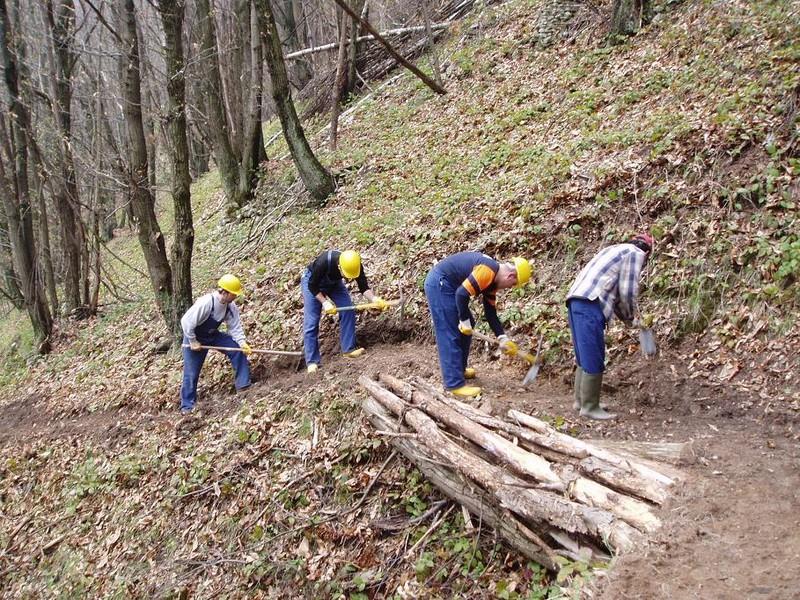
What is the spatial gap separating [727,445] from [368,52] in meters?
15.9

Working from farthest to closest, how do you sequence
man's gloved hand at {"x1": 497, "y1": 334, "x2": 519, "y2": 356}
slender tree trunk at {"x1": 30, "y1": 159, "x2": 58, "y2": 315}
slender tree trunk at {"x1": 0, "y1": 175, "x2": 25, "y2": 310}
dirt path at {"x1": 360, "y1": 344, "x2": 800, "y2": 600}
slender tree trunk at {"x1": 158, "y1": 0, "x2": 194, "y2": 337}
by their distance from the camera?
slender tree trunk at {"x1": 0, "y1": 175, "x2": 25, "y2": 310}
slender tree trunk at {"x1": 30, "y1": 159, "x2": 58, "y2": 315}
slender tree trunk at {"x1": 158, "y1": 0, "x2": 194, "y2": 337}
man's gloved hand at {"x1": 497, "y1": 334, "x2": 519, "y2": 356}
dirt path at {"x1": 360, "y1": 344, "x2": 800, "y2": 600}

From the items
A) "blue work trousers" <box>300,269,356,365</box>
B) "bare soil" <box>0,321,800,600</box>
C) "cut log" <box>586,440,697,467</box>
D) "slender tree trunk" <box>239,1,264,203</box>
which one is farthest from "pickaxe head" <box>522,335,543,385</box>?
"slender tree trunk" <box>239,1,264,203</box>

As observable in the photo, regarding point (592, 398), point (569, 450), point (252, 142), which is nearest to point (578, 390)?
point (592, 398)

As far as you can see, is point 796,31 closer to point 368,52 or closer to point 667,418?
point 667,418

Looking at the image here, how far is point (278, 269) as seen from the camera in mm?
10438

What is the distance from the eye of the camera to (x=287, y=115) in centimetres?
1170

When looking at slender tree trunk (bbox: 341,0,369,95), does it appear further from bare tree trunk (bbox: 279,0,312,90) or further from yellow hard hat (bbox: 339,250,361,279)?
yellow hard hat (bbox: 339,250,361,279)

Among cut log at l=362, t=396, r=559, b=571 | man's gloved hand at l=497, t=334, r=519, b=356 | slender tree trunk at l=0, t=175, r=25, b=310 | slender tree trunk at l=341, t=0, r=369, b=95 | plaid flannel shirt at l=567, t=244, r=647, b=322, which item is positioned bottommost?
cut log at l=362, t=396, r=559, b=571

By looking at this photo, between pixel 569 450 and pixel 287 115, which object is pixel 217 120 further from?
pixel 569 450

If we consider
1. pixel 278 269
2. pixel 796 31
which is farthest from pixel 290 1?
pixel 796 31

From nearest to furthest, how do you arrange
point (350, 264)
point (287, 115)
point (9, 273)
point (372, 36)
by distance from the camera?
point (350, 264) < point (287, 115) < point (372, 36) < point (9, 273)

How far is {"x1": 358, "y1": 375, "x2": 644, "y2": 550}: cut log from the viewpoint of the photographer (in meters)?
3.31

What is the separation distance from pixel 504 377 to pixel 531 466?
2.28 meters

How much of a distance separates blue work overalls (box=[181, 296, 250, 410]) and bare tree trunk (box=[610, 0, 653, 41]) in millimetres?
8530
